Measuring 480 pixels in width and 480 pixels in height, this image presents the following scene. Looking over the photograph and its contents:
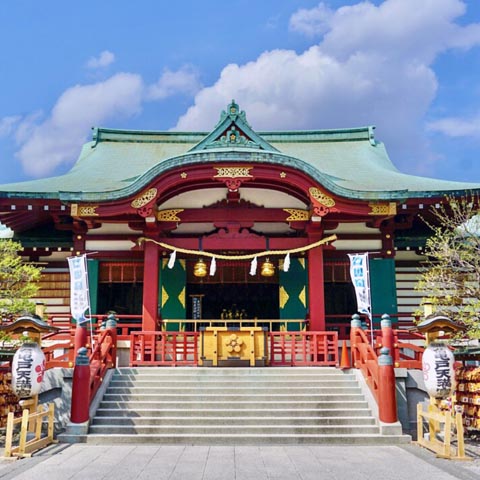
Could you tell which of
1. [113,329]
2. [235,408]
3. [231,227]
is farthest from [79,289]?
[231,227]

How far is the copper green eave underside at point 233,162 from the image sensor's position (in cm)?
1352

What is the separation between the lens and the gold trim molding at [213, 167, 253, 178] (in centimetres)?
1366

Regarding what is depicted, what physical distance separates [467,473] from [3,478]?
20.7 feet

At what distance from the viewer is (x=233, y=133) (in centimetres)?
1522

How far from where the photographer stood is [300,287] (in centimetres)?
1488

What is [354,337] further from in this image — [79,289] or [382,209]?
[79,289]

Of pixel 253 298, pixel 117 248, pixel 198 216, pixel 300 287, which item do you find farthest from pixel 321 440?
pixel 253 298

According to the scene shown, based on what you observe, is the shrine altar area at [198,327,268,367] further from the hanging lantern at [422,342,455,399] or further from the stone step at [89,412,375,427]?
the hanging lantern at [422,342,455,399]

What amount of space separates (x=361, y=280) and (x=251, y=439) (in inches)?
198

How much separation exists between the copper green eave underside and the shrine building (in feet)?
0.18

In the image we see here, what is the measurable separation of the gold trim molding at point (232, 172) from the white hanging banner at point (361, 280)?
357 cm

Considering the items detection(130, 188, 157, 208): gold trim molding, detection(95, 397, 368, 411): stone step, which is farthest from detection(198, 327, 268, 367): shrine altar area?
detection(130, 188, 157, 208): gold trim molding

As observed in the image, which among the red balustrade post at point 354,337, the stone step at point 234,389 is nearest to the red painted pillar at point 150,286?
the stone step at point 234,389

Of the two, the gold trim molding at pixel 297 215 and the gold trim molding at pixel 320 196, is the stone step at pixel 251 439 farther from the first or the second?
the gold trim molding at pixel 297 215
